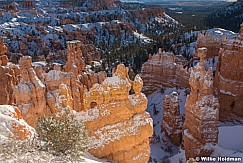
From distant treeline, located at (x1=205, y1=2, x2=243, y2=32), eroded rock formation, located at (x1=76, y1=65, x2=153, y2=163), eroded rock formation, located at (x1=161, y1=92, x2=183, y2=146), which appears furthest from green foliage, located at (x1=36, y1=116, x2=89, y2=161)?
distant treeline, located at (x1=205, y1=2, x2=243, y2=32)

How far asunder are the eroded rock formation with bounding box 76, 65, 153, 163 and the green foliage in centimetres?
177

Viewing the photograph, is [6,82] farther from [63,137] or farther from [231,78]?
[231,78]

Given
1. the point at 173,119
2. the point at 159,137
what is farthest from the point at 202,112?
the point at 159,137

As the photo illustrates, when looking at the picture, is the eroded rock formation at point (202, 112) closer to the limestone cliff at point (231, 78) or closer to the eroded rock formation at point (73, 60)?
the limestone cliff at point (231, 78)

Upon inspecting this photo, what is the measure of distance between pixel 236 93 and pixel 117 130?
45.8ft

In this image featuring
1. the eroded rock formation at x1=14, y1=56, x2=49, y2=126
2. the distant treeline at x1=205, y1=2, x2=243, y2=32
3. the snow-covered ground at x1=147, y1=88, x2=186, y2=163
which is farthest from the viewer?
the distant treeline at x1=205, y1=2, x2=243, y2=32

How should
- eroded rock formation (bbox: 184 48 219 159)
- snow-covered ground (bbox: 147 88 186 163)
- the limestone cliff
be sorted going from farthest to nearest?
1. the limestone cliff
2. snow-covered ground (bbox: 147 88 186 163)
3. eroded rock formation (bbox: 184 48 219 159)

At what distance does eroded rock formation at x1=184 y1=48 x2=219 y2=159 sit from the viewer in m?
15.9

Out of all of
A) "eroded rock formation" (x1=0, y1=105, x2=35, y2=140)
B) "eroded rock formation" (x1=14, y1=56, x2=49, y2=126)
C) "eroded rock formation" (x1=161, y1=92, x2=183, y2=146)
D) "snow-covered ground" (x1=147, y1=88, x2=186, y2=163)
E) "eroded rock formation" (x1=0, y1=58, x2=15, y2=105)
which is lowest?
"snow-covered ground" (x1=147, y1=88, x2=186, y2=163)

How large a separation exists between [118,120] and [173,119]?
1055cm

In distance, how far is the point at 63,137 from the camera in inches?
301

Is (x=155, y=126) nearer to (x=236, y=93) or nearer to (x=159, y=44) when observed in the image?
(x=236, y=93)

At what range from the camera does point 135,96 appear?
34.5ft

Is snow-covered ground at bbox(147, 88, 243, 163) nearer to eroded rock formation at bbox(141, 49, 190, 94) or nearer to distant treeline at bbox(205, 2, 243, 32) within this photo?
eroded rock formation at bbox(141, 49, 190, 94)
